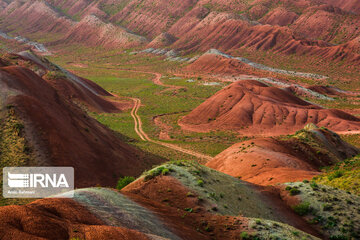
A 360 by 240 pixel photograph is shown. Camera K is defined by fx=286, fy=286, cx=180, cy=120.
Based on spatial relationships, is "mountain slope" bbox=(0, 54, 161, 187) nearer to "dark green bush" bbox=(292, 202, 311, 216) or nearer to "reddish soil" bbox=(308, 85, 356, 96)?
"dark green bush" bbox=(292, 202, 311, 216)

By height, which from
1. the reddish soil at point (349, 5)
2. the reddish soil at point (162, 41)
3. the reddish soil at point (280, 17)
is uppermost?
the reddish soil at point (349, 5)

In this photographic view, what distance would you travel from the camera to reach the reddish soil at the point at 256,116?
52406 millimetres

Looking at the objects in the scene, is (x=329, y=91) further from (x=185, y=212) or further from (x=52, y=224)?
(x=52, y=224)

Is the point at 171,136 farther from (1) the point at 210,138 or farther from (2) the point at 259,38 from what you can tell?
(2) the point at 259,38

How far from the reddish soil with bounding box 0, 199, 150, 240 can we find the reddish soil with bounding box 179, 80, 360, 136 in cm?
4314

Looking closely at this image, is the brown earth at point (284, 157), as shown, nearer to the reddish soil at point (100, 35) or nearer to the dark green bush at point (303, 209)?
the dark green bush at point (303, 209)

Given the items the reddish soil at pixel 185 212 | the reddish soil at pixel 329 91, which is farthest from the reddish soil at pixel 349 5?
the reddish soil at pixel 185 212

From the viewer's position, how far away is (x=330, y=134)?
37469 mm

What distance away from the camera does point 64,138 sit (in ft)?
86.0

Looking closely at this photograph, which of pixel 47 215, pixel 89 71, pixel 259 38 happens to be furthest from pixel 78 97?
pixel 259 38

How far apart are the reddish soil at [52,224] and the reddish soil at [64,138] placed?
12131 mm

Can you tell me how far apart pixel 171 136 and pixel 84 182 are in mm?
27406

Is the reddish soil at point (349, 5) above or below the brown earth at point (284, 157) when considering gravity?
above

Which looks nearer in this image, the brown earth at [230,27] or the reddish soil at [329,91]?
the reddish soil at [329,91]
